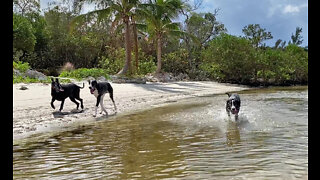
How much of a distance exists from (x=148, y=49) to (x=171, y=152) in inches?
1206

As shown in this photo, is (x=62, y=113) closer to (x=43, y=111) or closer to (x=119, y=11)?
(x=43, y=111)

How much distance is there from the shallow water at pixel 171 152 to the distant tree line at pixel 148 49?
16.8m

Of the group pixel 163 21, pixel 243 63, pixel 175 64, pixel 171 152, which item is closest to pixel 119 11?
pixel 163 21

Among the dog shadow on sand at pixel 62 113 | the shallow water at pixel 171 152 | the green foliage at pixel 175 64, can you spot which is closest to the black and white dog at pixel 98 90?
the dog shadow on sand at pixel 62 113

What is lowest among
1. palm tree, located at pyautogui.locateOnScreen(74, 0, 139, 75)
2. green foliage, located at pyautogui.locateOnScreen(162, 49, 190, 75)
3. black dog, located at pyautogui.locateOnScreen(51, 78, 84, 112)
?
black dog, located at pyautogui.locateOnScreen(51, 78, 84, 112)

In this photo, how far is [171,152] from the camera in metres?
4.63

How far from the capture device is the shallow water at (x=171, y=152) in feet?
11.9

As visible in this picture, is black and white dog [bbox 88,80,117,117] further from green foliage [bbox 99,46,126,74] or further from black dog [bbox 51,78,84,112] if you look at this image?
green foliage [bbox 99,46,126,74]

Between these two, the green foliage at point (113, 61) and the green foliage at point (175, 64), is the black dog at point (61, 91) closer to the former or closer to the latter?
the green foliage at point (113, 61)

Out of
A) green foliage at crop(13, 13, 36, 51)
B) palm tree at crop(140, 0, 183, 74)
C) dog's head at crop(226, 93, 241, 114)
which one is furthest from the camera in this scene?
palm tree at crop(140, 0, 183, 74)

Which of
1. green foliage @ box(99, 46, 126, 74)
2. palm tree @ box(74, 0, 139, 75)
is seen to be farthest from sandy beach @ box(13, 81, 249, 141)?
green foliage @ box(99, 46, 126, 74)

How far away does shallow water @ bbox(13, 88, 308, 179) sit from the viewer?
364cm

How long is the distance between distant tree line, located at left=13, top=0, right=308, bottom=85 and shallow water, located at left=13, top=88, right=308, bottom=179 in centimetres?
1685
